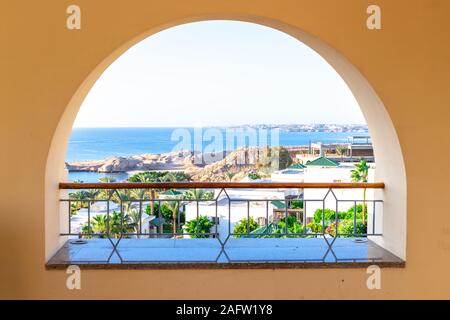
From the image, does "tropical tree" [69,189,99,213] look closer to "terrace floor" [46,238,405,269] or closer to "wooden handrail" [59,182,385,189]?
"wooden handrail" [59,182,385,189]

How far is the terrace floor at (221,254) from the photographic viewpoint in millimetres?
3342

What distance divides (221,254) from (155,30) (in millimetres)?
1680

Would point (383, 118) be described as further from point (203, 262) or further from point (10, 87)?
point (10, 87)

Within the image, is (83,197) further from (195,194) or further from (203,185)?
(203,185)

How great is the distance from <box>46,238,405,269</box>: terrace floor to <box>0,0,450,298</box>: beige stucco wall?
64 mm

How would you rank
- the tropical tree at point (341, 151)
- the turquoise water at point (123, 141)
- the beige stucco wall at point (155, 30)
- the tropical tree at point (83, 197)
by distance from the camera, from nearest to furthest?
the beige stucco wall at point (155, 30), the tropical tree at point (83, 197), the tropical tree at point (341, 151), the turquoise water at point (123, 141)

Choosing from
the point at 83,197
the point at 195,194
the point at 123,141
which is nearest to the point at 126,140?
the point at 123,141

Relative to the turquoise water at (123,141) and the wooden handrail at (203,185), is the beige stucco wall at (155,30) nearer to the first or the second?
the wooden handrail at (203,185)

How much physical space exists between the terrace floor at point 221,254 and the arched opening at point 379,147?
19 centimetres

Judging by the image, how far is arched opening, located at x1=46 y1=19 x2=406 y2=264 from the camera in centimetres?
335

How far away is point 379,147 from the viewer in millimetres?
3758

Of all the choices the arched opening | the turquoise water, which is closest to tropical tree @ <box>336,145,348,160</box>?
the turquoise water

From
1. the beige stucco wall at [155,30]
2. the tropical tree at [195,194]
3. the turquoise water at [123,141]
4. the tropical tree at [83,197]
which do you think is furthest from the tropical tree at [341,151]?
the beige stucco wall at [155,30]
